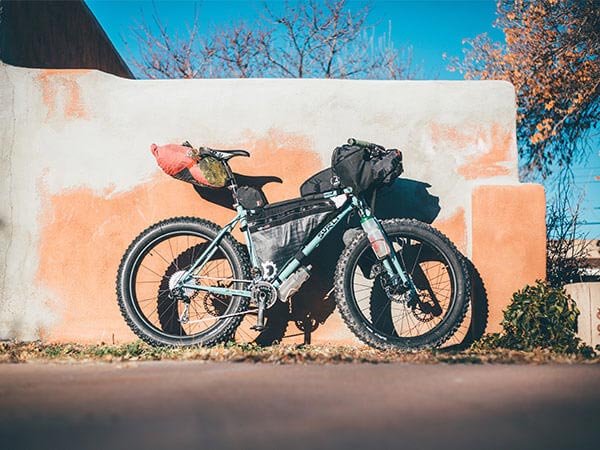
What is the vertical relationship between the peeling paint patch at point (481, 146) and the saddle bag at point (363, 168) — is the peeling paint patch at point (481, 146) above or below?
above

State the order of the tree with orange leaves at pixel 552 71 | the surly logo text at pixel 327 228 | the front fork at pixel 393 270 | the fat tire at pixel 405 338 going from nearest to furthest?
the fat tire at pixel 405 338
the front fork at pixel 393 270
the surly logo text at pixel 327 228
the tree with orange leaves at pixel 552 71

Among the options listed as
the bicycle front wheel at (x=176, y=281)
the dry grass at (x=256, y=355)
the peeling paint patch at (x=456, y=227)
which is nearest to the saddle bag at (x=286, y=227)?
the bicycle front wheel at (x=176, y=281)

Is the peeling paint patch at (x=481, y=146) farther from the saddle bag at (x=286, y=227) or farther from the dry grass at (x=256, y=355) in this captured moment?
the dry grass at (x=256, y=355)

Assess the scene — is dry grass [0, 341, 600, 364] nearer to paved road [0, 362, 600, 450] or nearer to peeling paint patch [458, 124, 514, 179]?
paved road [0, 362, 600, 450]

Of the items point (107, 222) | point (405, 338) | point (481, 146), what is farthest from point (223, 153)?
point (481, 146)

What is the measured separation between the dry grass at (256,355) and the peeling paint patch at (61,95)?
1.77 m

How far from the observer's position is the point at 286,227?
3.99 m

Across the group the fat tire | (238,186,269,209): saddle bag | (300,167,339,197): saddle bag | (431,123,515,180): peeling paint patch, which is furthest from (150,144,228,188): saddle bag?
(431,123,515,180): peeling paint patch

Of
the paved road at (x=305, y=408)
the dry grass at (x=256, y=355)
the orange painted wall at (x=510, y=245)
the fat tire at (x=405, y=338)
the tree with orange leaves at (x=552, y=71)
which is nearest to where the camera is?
the paved road at (x=305, y=408)

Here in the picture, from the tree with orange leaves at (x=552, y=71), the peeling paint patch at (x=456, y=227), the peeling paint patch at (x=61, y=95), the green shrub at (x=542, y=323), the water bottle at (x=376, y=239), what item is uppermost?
the tree with orange leaves at (x=552, y=71)

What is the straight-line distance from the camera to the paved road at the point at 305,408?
1.91 metres

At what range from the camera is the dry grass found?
10.9ft

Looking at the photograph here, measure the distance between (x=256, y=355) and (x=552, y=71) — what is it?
8289 mm

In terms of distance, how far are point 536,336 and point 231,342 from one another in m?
2.12
